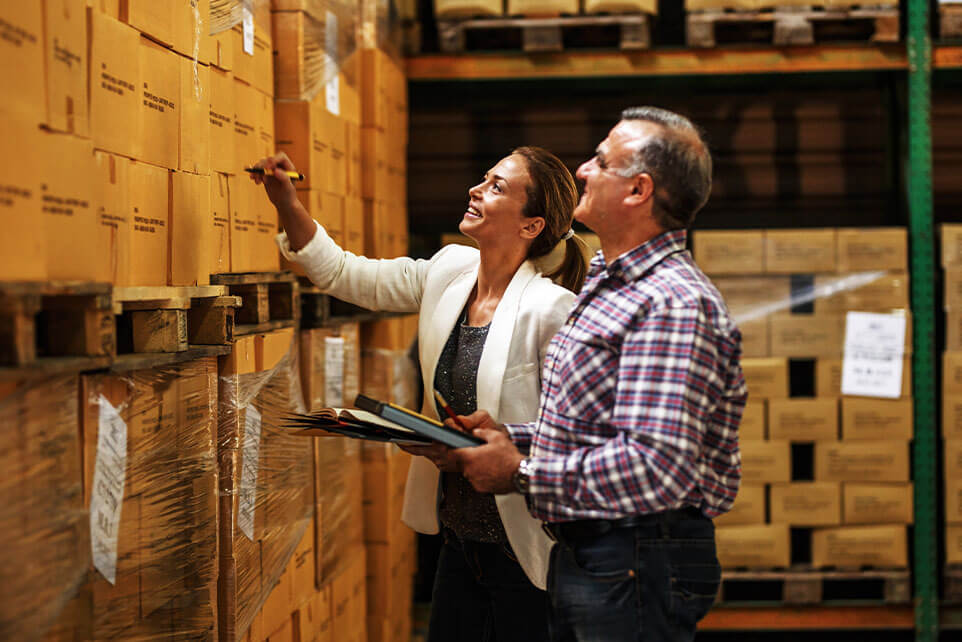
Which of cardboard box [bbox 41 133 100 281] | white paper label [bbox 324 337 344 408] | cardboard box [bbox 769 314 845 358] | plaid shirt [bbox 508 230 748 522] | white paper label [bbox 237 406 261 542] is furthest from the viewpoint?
cardboard box [bbox 769 314 845 358]

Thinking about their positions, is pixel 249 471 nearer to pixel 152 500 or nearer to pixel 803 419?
pixel 152 500

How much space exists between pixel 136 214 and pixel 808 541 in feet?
14.3

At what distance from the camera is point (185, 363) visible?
2.41 metres

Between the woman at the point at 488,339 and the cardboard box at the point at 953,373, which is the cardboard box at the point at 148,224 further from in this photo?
the cardboard box at the point at 953,373

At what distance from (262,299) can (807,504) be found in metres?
3.42

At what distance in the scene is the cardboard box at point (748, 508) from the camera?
5.12 metres

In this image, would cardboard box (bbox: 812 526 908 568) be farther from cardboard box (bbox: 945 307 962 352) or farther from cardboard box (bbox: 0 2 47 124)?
cardboard box (bbox: 0 2 47 124)

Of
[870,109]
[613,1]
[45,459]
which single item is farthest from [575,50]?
[45,459]

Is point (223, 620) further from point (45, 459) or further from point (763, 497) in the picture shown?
point (763, 497)

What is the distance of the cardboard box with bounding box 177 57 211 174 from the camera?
97.1 inches

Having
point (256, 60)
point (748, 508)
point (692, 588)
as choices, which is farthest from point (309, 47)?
point (748, 508)

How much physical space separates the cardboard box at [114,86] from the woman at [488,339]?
0.50m

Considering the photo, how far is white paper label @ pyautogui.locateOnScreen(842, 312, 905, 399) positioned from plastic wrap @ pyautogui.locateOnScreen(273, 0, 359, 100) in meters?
3.02

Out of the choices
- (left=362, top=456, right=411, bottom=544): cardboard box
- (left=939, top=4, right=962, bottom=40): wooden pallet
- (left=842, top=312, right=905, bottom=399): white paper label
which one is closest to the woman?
(left=362, top=456, right=411, bottom=544): cardboard box
